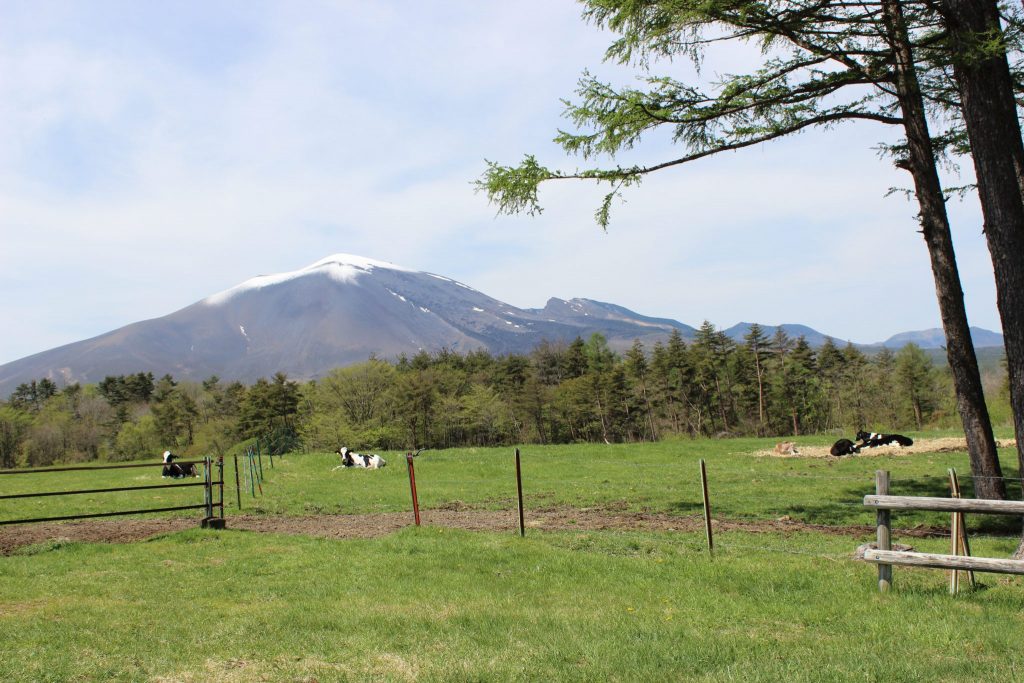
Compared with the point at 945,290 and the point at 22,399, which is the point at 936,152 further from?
the point at 22,399

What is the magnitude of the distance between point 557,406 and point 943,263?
218 ft

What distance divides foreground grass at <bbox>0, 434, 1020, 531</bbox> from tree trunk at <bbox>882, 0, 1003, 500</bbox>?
176 cm

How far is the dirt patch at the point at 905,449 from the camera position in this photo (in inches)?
938

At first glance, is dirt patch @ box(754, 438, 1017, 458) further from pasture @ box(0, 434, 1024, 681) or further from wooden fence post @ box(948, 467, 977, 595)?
wooden fence post @ box(948, 467, 977, 595)

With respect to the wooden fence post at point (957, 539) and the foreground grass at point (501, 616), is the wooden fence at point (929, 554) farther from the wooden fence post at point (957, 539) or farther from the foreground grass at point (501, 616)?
the foreground grass at point (501, 616)

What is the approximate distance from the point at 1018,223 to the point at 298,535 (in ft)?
39.5

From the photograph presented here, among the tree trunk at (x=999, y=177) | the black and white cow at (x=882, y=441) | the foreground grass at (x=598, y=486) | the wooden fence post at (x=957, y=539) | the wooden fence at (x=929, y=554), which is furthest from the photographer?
the black and white cow at (x=882, y=441)

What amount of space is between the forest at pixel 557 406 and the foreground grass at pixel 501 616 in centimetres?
5266

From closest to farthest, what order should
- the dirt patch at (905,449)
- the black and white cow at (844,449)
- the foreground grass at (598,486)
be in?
the foreground grass at (598,486) < the dirt patch at (905,449) < the black and white cow at (844,449)

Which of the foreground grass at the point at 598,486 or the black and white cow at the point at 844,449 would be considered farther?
the black and white cow at the point at 844,449

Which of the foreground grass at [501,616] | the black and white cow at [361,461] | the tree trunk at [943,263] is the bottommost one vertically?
the foreground grass at [501,616]

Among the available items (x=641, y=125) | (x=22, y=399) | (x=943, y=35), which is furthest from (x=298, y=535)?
(x=22, y=399)

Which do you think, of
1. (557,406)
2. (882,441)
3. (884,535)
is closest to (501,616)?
(884,535)

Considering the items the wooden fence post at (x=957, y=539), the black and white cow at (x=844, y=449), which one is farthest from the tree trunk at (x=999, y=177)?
the black and white cow at (x=844, y=449)
